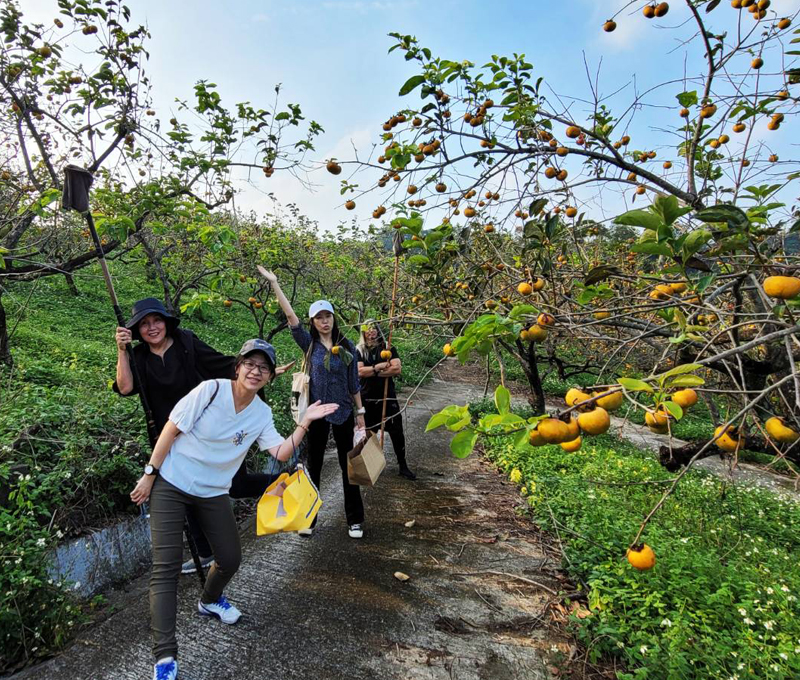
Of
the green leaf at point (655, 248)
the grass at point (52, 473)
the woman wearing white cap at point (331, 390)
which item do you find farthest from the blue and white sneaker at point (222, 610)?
the green leaf at point (655, 248)

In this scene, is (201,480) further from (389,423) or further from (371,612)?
(389,423)

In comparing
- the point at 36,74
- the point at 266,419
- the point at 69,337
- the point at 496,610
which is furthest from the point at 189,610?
the point at 69,337

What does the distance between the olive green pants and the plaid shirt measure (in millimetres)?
999

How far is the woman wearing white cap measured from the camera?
2881 millimetres

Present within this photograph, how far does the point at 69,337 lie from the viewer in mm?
6527

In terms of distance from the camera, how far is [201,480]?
1943mm

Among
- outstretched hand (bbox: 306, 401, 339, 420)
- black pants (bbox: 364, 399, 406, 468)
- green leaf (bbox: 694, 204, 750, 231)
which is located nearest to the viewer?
green leaf (bbox: 694, 204, 750, 231)

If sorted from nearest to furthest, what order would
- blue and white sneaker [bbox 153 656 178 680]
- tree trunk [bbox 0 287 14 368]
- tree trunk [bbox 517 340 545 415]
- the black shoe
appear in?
blue and white sneaker [bbox 153 656 178 680], the black shoe, tree trunk [bbox 0 287 14 368], tree trunk [bbox 517 340 545 415]

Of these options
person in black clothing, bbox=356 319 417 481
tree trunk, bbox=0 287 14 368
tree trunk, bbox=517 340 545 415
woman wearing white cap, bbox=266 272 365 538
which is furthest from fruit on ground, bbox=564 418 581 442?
tree trunk, bbox=0 287 14 368

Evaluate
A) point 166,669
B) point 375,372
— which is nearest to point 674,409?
point 166,669

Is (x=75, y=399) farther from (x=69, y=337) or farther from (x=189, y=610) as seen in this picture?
(x=69, y=337)

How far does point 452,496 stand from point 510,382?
7896 mm

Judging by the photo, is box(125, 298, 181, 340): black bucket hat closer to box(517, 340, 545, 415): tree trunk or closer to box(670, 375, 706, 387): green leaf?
box(670, 375, 706, 387): green leaf

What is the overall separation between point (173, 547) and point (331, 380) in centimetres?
135
